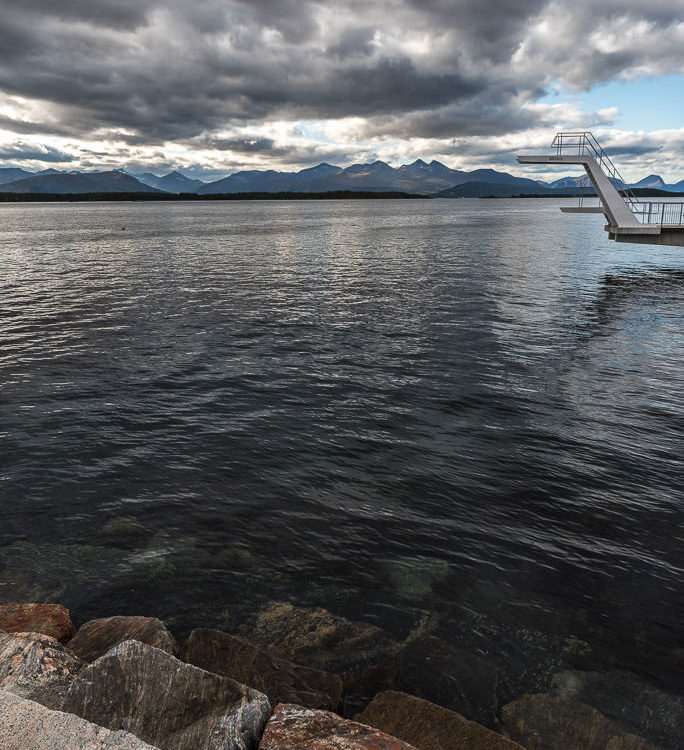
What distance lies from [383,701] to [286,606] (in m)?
2.93

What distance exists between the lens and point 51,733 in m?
4.93

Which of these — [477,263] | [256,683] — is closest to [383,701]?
[256,683]

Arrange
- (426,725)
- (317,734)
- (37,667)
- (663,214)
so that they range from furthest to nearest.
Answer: (663,214) < (426,725) < (37,667) < (317,734)

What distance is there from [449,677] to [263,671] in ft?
9.44

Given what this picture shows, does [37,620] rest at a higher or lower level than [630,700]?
higher

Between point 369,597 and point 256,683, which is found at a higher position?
point 256,683

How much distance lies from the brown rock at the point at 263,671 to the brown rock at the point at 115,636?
42 centimetres

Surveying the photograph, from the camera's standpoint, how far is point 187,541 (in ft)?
36.4

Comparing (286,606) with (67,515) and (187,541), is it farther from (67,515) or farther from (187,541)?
(67,515)

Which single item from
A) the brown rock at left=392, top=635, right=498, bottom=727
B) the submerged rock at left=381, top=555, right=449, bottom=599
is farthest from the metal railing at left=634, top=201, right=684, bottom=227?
the brown rock at left=392, top=635, right=498, bottom=727

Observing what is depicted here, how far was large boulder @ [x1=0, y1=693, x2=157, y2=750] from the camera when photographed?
481 centimetres

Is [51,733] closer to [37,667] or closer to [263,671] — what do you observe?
[37,667]

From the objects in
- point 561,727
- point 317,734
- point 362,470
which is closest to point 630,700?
point 561,727

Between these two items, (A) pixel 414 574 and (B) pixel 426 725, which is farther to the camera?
(A) pixel 414 574
